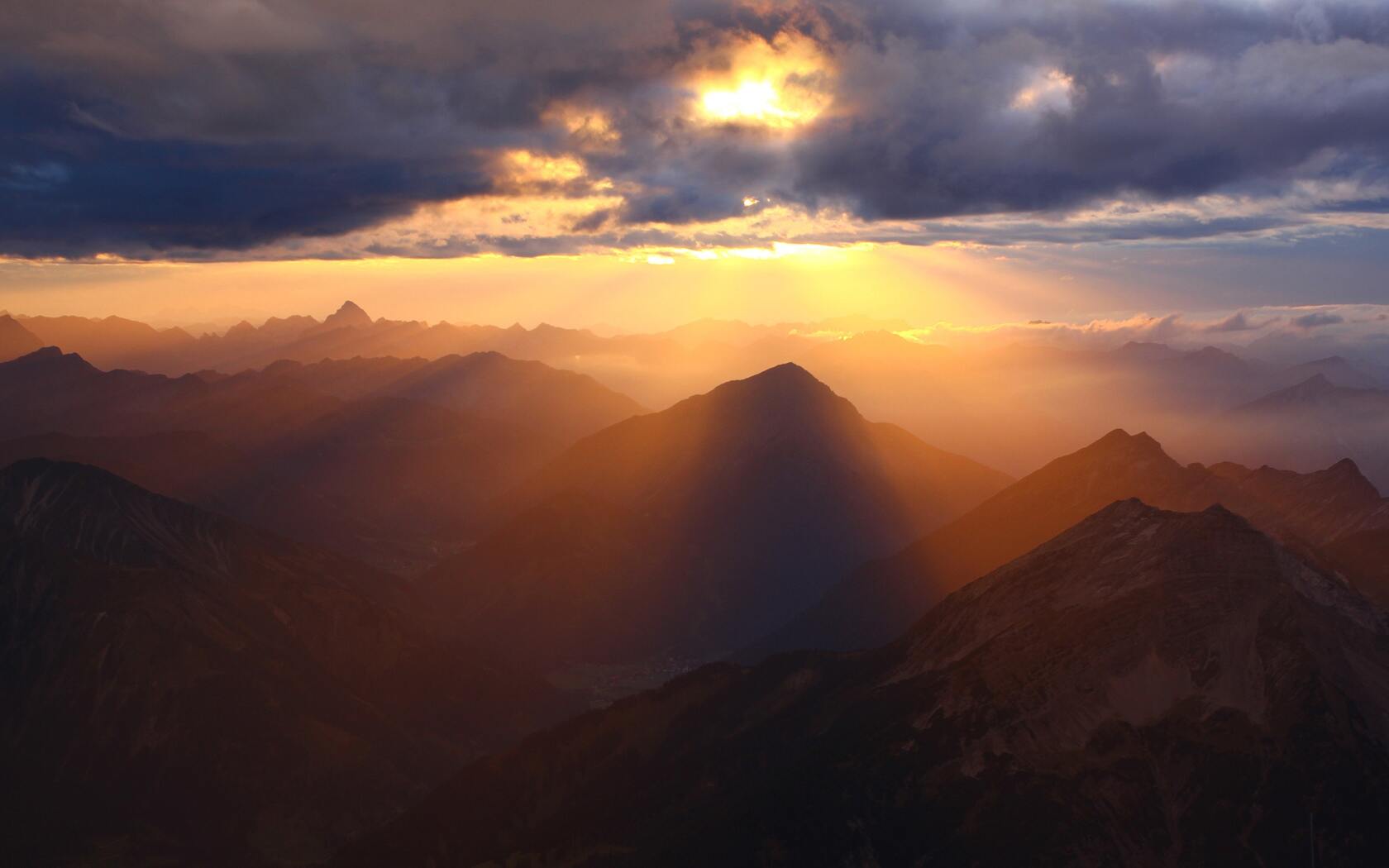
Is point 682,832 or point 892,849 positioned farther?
point 682,832

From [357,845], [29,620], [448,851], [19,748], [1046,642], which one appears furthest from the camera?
[29,620]

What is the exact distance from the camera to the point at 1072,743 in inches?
4006

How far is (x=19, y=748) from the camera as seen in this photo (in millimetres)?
181375

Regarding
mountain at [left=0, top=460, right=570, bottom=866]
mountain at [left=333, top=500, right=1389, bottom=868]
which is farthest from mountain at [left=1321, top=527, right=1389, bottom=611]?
mountain at [left=0, top=460, right=570, bottom=866]

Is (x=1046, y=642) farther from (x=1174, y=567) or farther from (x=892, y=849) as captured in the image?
(x=892, y=849)

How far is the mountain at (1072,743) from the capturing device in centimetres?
9312

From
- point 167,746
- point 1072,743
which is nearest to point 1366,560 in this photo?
point 1072,743

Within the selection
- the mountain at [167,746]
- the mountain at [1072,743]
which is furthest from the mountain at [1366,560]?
the mountain at [167,746]

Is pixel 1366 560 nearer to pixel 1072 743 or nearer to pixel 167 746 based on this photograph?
pixel 1072 743

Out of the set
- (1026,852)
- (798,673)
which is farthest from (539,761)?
(1026,852)

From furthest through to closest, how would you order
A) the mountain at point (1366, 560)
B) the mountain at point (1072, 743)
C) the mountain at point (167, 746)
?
the mountain at point (1366, 560) → the mountain at point (167, 746) → the mountain at point (1072, 743)

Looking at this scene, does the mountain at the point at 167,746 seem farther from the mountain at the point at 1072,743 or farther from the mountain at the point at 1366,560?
the mountain at the point at 1366,560

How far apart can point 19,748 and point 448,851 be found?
3496 inches

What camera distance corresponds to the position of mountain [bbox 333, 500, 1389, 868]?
93.1 metres
